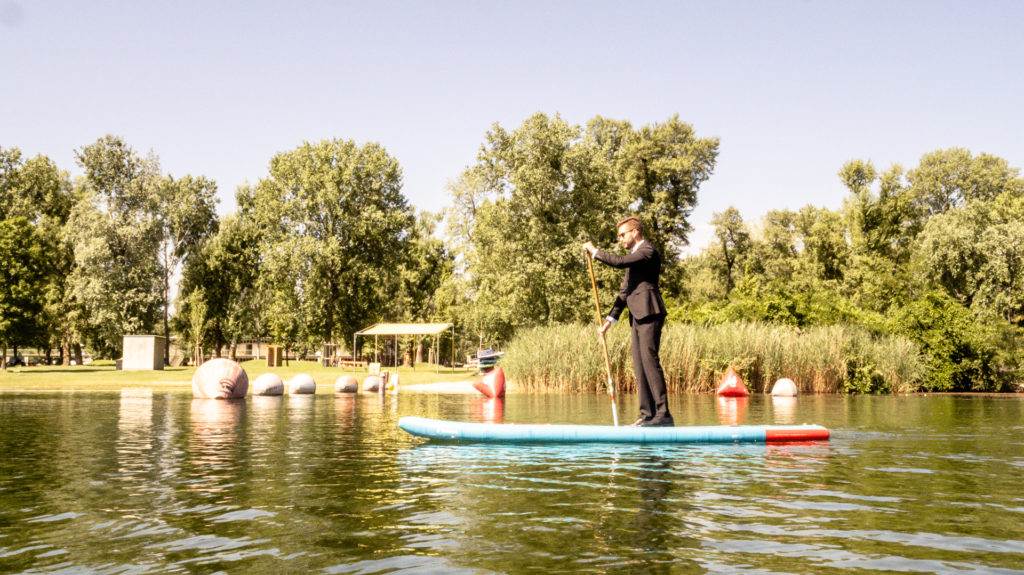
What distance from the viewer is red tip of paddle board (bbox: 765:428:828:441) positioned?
1003 centimetres

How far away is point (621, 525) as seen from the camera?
5043 mm

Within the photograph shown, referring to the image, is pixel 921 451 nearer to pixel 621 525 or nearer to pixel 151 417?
pixel 621 525

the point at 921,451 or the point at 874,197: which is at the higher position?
the point at 874,197

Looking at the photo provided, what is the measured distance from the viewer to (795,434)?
33.3 ft

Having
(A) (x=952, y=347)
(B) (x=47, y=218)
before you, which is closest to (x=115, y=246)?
(B) (x=47, y=218)

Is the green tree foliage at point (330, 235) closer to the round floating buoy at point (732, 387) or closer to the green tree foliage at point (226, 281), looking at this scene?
the green tree foliage at point (226, 281)

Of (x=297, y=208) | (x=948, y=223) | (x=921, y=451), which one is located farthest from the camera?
(x=297, y=208)

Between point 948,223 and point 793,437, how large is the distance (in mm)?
52975

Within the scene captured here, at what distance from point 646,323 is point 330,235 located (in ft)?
187

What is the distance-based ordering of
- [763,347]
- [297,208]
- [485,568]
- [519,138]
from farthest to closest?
[297,208]
[519,138]
[763,347]
[485,568]

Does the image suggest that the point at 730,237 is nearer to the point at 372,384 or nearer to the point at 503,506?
the point at 372,384

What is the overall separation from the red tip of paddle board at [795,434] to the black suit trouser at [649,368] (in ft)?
4.19

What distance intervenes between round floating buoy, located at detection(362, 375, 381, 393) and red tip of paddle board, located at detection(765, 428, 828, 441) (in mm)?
22311

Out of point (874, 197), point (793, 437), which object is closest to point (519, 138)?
point (874, 197)
